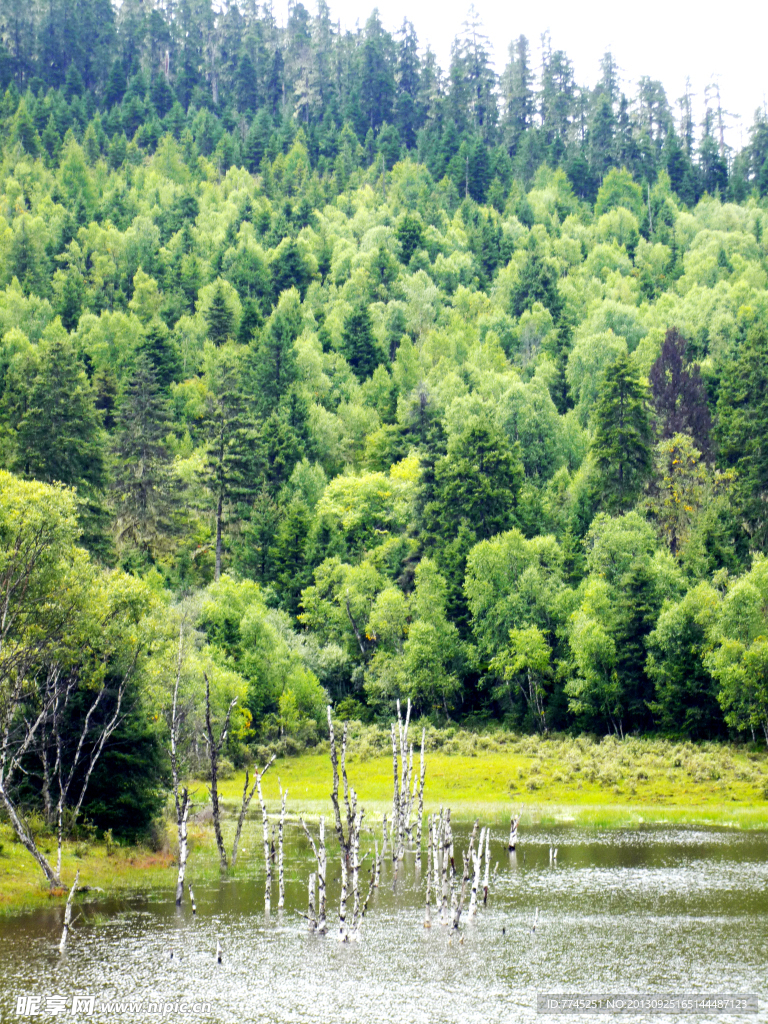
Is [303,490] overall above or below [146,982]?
above

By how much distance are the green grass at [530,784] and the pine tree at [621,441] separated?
2543 centimetres

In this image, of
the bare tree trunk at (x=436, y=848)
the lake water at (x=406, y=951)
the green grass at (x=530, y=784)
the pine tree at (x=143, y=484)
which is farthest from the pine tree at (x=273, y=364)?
the bare tree trunk at (x=436, y=848)

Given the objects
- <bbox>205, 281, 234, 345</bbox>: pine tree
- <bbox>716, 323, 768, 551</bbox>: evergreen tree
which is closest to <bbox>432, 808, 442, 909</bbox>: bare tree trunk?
<bbox>716, 323, 768, 551</bbox>: evergreen tree

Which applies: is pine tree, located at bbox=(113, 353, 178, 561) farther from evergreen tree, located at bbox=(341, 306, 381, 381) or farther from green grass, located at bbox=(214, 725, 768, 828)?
evergreen tree, located at bbox=(341, 306, 381, 381)

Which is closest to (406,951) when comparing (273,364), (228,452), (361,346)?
(228,452)

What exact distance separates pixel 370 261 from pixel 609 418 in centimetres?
7954

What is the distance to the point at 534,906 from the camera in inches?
1443

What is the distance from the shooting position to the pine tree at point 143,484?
334ft

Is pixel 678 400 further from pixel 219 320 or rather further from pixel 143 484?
pixel 219 320

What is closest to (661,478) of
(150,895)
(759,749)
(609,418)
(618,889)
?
(609,418)

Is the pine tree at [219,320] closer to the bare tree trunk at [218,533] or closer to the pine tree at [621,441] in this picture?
the bare tree trunk at [218,533]

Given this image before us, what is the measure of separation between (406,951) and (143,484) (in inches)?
3032

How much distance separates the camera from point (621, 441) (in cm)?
9525

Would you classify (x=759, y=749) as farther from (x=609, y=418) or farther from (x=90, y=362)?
(x=90, y=362)
